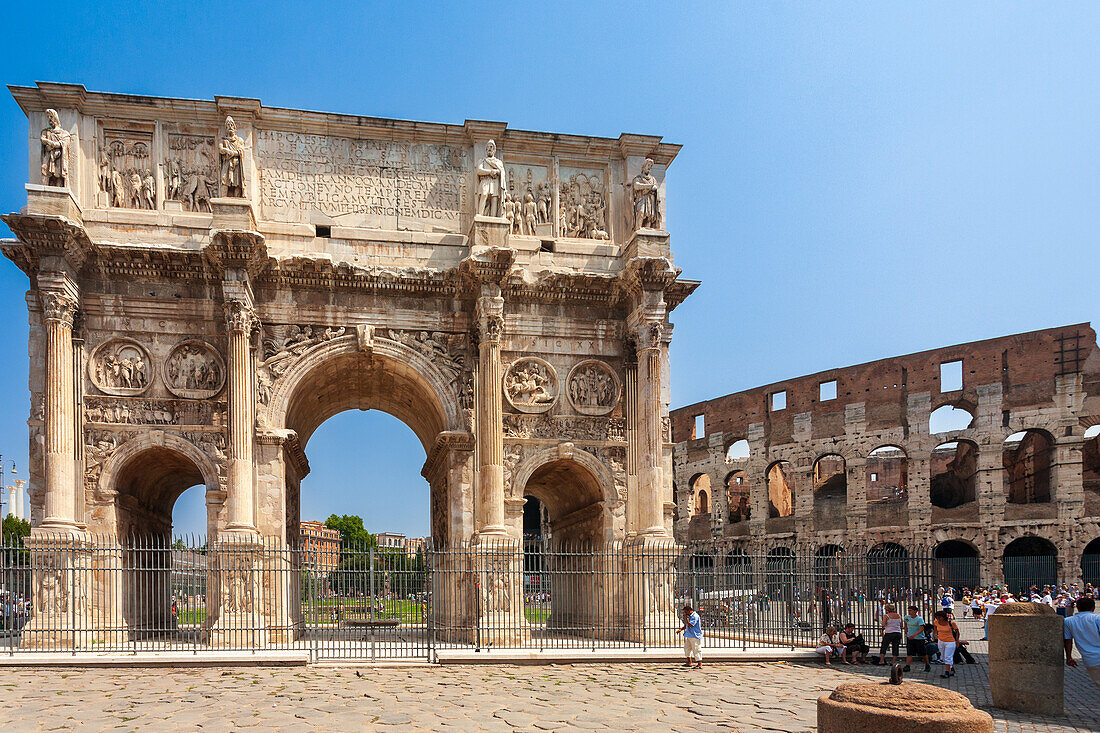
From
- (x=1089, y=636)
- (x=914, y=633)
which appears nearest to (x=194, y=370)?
(x=914, y=633)

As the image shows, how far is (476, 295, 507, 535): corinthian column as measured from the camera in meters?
16.3

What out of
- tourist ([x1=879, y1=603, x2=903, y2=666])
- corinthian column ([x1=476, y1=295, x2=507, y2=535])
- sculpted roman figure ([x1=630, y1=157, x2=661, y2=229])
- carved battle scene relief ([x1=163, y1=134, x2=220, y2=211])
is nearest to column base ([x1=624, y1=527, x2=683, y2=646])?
corinthian column ([x1=476, y1=295, x2=507, y2=535])

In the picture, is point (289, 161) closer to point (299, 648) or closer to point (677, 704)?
point (299, 648)

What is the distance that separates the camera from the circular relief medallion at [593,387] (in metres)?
17.8

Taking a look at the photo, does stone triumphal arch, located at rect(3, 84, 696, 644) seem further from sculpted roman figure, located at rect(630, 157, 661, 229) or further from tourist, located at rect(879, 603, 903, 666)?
tourist, located at rect(879, 603, 903, 666)

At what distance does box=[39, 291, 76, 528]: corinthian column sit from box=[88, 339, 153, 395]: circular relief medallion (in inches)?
23.5

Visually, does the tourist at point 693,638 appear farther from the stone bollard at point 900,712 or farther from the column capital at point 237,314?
the stone bollard at point 900,712

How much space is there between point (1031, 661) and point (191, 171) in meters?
15.4

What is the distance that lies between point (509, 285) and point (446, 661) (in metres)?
7.01

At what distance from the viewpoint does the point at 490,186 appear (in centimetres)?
1719

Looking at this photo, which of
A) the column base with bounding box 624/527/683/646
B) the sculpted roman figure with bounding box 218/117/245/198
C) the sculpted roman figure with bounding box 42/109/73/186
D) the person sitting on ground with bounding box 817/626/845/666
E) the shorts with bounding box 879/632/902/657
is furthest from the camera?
the sculpted roman figure with bounding box 218/117/245/198

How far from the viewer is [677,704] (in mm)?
9961

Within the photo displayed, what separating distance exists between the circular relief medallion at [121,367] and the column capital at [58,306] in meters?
0.82

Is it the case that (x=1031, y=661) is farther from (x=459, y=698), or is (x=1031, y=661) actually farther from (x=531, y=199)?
(x=531, y=199)
